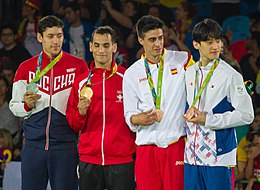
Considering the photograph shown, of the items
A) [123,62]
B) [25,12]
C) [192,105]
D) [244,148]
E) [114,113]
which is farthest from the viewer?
[25,12]

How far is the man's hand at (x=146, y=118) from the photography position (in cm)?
597

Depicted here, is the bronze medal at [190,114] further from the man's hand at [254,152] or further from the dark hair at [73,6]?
the dark hair at [73,6]

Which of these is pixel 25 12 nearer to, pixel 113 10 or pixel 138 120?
pixel 113 10

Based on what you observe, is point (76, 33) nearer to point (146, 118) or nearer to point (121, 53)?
point (121, 53)

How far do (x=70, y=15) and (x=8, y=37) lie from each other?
0.84 metres

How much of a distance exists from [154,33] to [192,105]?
0.71 m

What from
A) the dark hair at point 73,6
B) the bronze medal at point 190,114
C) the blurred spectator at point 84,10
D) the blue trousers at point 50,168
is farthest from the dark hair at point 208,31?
the blurred spectator at point 84,10

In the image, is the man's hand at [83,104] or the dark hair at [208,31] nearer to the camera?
the dark hair at [208,31]

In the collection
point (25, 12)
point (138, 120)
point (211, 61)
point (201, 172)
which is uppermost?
point (25, 12)

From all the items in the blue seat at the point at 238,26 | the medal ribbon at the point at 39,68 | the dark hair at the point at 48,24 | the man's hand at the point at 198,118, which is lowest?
the man's hand at the point at 198,118

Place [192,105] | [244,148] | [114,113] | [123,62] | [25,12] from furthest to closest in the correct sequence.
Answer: [25,12] < [123,62] < [244,148] < [114,113] < [192,105]

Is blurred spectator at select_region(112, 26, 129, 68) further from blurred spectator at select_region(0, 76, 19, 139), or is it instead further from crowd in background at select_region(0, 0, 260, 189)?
blurred spectator at select_region(0, 76, 19, 139)

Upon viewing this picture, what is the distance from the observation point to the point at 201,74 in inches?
235

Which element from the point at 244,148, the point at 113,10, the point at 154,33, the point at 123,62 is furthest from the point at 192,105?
the point at 113,10
